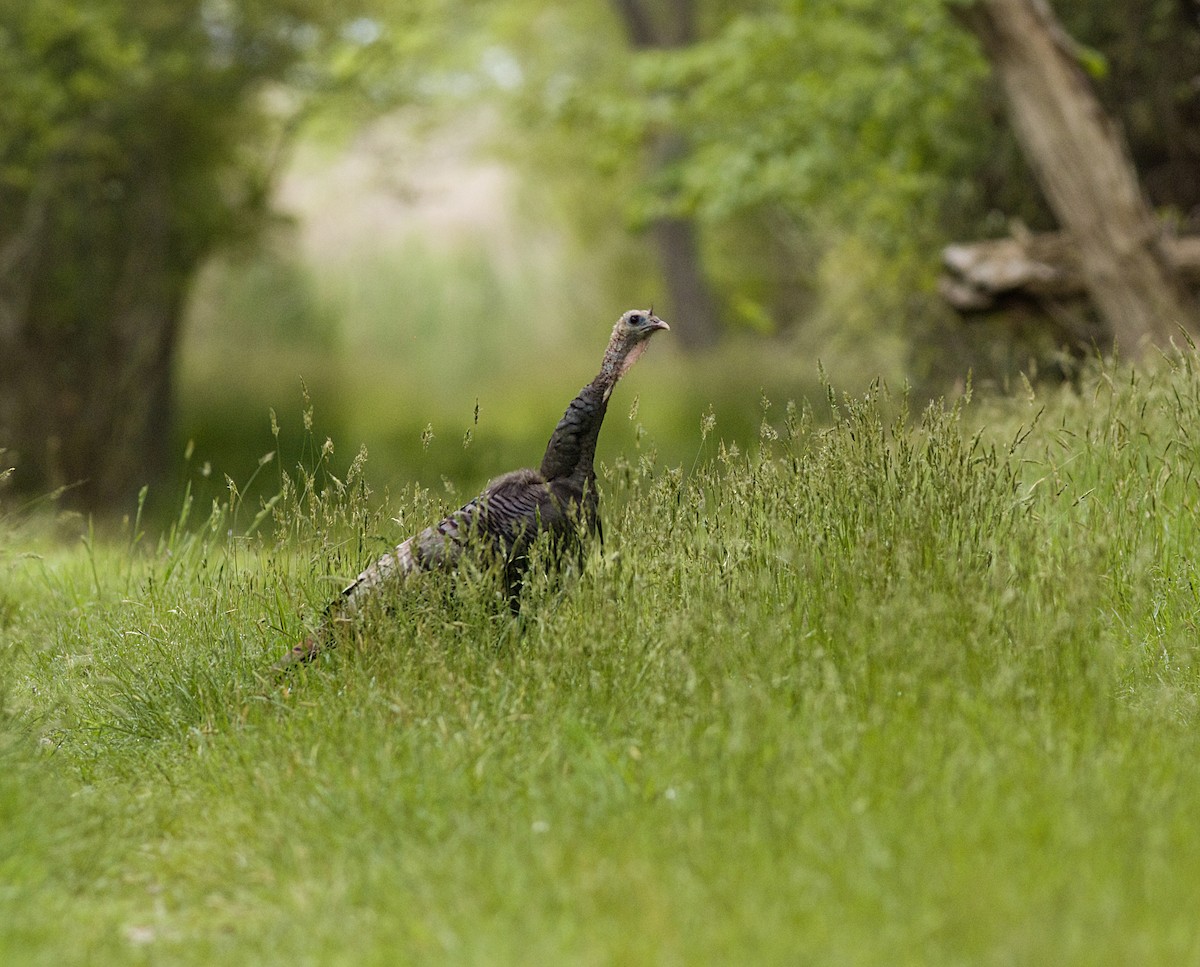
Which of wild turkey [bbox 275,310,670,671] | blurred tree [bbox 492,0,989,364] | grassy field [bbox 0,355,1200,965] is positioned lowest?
grassy field [bbox 0,355,1200,965]

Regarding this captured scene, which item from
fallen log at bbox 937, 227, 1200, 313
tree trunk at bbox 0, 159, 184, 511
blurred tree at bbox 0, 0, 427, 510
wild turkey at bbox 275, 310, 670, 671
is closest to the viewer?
wild turkey at bbox 275, 310, 670, 671

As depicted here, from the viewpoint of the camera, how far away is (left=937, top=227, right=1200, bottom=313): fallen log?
9.49 m

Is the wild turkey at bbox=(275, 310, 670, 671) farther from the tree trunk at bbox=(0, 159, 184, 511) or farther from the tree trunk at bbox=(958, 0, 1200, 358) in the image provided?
the tree trunk at bbox=(0, 159, 184, 511)

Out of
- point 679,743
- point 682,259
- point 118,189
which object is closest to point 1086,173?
point 679,743

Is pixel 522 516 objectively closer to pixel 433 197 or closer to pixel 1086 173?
pixel 1086 173

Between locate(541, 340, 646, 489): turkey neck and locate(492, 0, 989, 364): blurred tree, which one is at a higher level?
locate(492, 0, 989, 364): blurred tree

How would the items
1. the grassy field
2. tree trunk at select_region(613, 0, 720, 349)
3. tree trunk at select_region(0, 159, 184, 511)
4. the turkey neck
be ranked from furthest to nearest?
tree trunk at select_region(613, 0, 720, 349) → tree trunk at select_region(0, 159, 184, 511) → the turkey neck → the grassy field

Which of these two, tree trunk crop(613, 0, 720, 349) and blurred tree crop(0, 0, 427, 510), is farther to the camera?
tree trunk crop(613, 0, 720, 349)

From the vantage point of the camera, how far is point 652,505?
177 inches

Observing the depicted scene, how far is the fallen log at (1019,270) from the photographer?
949 cm

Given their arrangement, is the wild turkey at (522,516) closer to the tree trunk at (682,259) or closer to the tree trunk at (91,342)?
the tree trunk at (91,342)

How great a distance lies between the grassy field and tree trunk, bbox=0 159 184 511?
319 inches

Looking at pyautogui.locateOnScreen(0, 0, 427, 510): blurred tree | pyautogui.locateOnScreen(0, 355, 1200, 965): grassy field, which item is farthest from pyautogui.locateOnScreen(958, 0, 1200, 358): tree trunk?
pyautogui.locateOnScreen(0, 0, 427, 510): blurred tree

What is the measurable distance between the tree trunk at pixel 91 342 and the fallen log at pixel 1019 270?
7.61 meters
